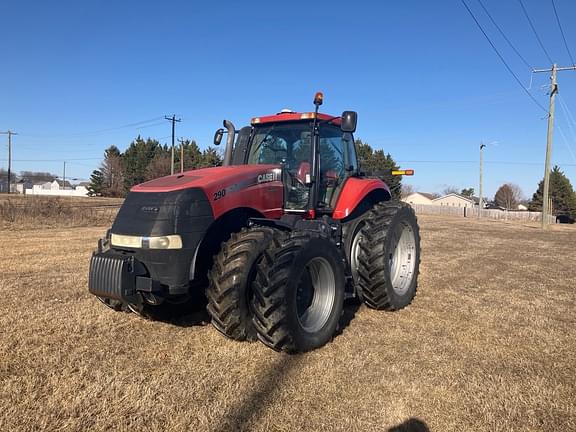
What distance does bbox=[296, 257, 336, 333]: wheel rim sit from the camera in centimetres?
451

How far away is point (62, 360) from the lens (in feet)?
12.6

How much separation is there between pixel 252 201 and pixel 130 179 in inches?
2363

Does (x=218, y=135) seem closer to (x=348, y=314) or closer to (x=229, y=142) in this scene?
(x=229, y=142)

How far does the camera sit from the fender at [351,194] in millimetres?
5492

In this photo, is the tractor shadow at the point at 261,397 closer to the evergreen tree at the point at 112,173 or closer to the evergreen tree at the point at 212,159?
the evergreen tree at the point at 212,159

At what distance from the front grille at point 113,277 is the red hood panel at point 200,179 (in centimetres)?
75

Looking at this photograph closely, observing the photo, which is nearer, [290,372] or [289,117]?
[290,372]

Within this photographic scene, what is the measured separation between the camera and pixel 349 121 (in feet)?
16.4

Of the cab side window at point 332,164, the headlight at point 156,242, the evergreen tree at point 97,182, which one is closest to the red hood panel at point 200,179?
the headlight at point 156,242

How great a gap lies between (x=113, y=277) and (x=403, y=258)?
4.16m

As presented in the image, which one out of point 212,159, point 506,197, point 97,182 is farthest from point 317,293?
→ point 506,197

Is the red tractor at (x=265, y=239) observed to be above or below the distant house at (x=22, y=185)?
below

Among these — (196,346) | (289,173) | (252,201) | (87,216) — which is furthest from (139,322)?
(87,216)

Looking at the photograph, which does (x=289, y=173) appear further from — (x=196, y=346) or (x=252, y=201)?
(x=196, y=346)
